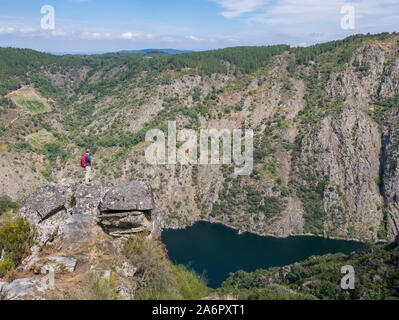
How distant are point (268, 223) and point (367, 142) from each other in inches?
1537

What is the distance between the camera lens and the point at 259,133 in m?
111

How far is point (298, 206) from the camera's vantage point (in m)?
95.6

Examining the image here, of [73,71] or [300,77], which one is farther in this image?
[73,71]

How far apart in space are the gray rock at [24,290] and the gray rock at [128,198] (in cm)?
453

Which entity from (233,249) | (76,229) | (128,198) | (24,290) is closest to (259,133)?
(233,249)

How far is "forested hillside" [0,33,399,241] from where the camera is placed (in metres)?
94.1

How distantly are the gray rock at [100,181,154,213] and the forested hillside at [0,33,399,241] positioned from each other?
269ft

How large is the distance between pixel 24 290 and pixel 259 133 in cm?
10499

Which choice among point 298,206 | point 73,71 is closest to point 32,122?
point 73,71

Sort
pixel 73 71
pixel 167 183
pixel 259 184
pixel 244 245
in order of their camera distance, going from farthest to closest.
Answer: pixel 73 71 < pixel 167 183 < pixel 259 184 < pixel 244 245

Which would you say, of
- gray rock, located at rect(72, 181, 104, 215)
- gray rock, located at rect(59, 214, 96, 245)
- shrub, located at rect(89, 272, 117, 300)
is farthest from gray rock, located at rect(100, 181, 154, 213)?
shrub, located at rect(89, 272, 117, 300)

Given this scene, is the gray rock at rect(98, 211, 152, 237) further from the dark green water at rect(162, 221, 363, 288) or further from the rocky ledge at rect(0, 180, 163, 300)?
the dark green water at rect(162, 221, 363, 288)
